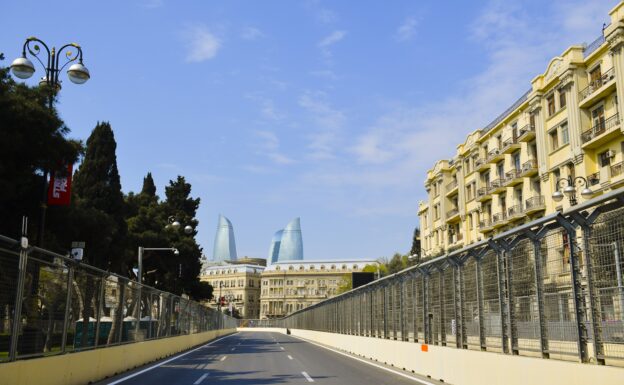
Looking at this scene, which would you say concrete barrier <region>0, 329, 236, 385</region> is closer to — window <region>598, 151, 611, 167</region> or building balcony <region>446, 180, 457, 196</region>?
window <region>598, 151, 611, 167</region>

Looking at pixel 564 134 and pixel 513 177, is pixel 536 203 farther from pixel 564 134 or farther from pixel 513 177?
pixel 564 134

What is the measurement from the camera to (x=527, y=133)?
45.2m

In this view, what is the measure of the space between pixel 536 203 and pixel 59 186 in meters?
34.9

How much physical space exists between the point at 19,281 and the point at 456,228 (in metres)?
58.2

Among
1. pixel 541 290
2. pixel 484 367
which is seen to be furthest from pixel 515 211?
pixel 541 290

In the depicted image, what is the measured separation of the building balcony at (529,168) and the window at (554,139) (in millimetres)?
2671

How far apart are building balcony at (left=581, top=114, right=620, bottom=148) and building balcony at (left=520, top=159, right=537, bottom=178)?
7471 millimetres

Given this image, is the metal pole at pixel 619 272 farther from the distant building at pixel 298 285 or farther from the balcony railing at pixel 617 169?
the distant building at pixel 298 285

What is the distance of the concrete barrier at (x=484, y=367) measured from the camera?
7326 millimetres

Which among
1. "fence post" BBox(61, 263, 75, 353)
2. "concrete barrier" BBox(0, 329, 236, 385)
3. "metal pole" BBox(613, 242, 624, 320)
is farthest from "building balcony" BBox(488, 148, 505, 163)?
"metal pole" BBox(613, 242, 624, 320)

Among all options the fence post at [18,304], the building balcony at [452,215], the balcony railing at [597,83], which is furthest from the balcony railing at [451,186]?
the fence post at [18,304]

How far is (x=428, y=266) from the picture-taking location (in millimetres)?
15250

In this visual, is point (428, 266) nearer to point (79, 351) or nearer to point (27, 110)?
point (79, 351)

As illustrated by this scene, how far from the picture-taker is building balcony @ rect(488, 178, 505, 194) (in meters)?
50.6
